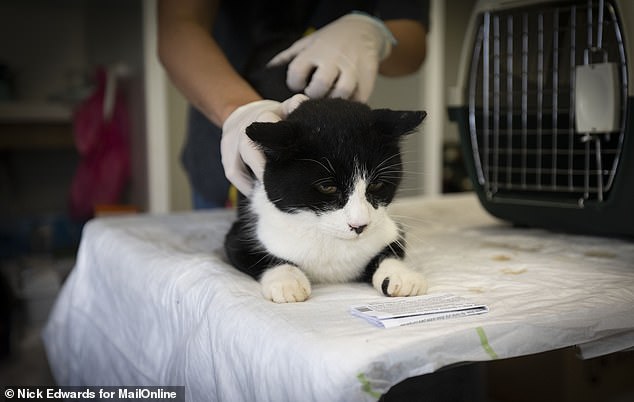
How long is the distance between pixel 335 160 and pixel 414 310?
0.68 feet

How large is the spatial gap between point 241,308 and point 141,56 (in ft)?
5.35

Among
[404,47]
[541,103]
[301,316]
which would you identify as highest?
[404,47]

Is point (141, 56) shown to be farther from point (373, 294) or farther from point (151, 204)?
point (373, 294)

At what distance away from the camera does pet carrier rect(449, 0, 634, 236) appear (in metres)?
0.92

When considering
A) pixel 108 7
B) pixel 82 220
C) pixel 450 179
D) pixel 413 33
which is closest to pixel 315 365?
pixel 413 33

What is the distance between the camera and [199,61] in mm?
987

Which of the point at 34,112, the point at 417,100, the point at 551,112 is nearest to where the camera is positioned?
the point at 551,112

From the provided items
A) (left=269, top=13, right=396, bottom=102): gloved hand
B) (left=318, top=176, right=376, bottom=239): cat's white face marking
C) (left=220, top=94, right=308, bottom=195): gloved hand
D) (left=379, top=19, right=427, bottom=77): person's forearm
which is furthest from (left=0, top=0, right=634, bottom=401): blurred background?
(left=318, top=176, right=376, bottom=239): cat's white face marking

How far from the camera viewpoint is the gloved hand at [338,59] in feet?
2.91

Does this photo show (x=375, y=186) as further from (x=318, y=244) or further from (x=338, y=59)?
(x=338, y=59)

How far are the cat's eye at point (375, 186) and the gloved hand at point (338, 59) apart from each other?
21 centimetres

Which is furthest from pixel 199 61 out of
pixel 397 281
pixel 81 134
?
pixel 81 134

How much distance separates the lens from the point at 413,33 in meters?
1.20

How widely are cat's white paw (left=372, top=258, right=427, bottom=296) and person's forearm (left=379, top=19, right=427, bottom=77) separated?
0.55 meters
